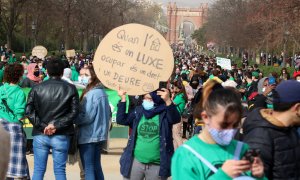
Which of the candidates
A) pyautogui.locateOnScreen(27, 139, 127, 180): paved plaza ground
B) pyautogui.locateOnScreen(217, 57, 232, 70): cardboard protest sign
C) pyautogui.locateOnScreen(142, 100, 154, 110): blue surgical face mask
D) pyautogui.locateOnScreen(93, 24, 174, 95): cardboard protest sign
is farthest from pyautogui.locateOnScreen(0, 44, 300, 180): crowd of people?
pyautogui.locateOnScreen(217, 57, 232, 70): cardboard protest sign

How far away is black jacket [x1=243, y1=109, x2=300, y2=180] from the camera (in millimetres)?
3748

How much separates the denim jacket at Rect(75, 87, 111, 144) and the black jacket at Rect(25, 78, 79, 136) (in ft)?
1.10

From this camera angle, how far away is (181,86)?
1227 centimetres

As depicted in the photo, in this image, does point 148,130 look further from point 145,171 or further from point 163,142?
point 145,171

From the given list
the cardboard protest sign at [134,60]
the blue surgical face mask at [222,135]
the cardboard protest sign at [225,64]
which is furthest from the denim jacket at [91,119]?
the cardboard protest sign at [225,64]

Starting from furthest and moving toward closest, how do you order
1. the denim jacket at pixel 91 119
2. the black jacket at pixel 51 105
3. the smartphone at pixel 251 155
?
the denim jacket at pixel 91 119
the black jacket at pixel 51 105
the smartphone at pixel 251 155

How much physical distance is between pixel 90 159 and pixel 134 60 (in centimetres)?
148

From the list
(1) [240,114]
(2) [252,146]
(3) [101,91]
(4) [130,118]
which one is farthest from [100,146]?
(1) [240,114]

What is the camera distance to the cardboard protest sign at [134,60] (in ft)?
20.3

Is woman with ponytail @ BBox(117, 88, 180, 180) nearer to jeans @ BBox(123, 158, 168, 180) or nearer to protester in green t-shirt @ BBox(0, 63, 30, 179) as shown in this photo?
jeans @ BBox(123, 158, 168, 180)

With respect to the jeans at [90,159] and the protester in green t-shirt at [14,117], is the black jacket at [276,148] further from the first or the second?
the protester in green t-shirt at [14,117]

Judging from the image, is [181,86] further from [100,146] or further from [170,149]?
[170,149]

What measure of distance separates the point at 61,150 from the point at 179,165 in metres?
3.65

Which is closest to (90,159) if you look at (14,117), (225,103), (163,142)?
(14,117)
